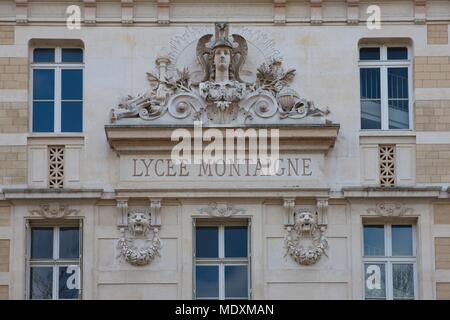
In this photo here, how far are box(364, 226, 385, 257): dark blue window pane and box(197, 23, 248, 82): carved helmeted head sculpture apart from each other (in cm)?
360

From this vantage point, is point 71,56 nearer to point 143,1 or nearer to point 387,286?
point 143,1

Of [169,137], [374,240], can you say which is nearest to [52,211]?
[169,137]

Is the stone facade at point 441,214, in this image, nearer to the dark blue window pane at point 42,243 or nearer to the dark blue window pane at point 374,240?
the dark blue window pane at point 374,240

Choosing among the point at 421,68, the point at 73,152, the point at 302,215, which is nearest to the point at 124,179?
the point at 73,152

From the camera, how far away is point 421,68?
1396 inches

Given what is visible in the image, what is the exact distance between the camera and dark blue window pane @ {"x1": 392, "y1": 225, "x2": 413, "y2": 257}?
1382 inches

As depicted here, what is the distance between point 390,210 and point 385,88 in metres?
2.34

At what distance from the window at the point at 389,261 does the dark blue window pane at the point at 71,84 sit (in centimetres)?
576

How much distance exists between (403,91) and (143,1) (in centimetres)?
502

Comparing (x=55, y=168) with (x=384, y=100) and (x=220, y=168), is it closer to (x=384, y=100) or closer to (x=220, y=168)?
(x=220, y=168)

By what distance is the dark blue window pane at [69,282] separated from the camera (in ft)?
114

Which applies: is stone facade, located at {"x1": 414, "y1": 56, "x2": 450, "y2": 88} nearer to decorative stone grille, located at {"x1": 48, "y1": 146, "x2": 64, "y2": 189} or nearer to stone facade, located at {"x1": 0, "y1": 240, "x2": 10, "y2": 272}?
decorative stone grille, located at {"x1": 48, "y1": 146, "x2": 64, "y2": 189}

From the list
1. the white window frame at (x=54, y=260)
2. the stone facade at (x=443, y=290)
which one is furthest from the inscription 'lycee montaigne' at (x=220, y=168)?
the stone facade at (x=443, y=290)

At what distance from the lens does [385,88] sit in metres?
35.7
